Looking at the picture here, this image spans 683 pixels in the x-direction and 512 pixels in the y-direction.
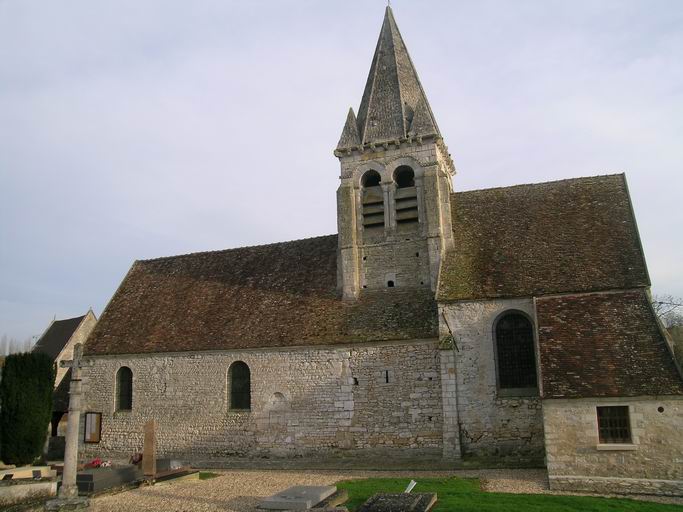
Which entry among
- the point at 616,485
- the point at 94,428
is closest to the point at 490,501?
the point at 616,485

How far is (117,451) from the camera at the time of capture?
22188 mm

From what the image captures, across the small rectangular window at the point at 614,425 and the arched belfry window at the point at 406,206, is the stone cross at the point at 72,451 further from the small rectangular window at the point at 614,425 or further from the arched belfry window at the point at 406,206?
the small rectangular window at the point at 614,425

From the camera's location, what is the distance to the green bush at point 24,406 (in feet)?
Answer: 70.9

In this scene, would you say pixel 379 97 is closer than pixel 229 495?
No

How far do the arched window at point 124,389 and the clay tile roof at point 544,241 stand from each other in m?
12.9

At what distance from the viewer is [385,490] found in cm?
1347

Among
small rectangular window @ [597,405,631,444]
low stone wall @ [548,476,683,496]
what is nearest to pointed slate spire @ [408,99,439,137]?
small rectangular window @ [597,405,631,444]

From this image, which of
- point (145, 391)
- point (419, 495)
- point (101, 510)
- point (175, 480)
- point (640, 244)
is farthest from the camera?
point (145, 391)

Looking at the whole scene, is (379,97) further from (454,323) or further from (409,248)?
(454,323)

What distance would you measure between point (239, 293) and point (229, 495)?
1031 cm

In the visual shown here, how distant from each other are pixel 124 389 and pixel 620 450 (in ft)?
58.4

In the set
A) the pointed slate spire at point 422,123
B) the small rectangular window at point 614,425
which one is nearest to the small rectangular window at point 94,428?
the pointed slate spire at point 422,123

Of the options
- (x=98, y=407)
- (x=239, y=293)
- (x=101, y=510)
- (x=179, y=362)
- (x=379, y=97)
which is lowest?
(x=101, y=510)

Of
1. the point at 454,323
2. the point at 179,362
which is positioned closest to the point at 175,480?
the point at 179,362
